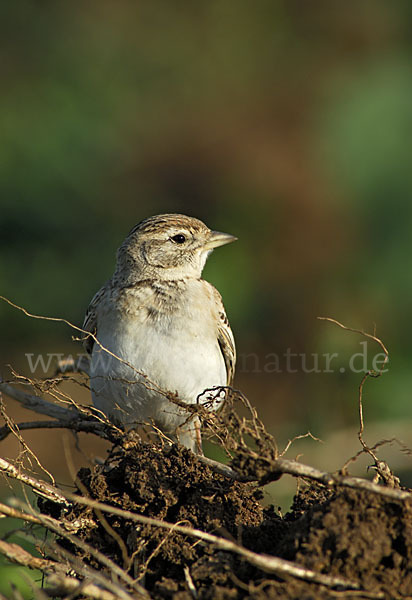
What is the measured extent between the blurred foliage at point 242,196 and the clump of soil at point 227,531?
386 centimetres

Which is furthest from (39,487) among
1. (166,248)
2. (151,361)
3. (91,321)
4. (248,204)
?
(248,204)

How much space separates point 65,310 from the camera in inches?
324

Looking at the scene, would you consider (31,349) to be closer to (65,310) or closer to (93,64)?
(65,310)

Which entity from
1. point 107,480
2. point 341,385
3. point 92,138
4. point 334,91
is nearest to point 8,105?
point 92,138

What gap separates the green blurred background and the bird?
1904 millimetres

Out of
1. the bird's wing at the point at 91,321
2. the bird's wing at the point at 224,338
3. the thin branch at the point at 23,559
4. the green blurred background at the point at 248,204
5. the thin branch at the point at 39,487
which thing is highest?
the green blurred background at the point at 248,204

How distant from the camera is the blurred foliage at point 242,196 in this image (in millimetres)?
8227

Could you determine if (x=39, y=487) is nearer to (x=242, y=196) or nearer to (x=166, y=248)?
(x=166, y=248)

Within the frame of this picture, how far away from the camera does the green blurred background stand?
7871mm

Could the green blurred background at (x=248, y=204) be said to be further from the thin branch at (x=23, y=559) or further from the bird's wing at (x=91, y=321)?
the thin branch at (x=23, y=559)

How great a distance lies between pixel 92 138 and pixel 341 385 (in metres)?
4.79

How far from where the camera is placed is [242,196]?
9.60 meters

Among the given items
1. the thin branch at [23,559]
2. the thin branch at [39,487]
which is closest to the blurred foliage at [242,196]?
the thin branch at [39,487]

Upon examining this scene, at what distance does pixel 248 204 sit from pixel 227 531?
7137 mm
